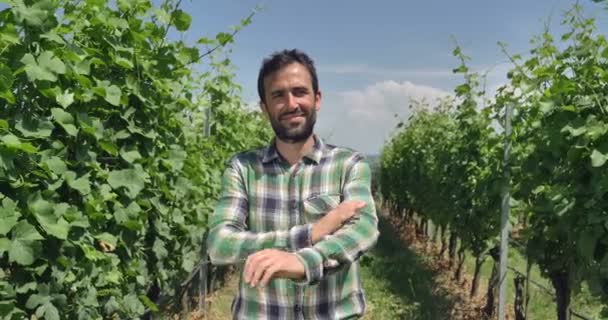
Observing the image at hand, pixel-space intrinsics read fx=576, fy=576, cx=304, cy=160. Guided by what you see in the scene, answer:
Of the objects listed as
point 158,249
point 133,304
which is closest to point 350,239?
point 133,304

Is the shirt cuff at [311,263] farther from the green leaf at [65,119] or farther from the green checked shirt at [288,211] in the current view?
the green leaf at [65,119]

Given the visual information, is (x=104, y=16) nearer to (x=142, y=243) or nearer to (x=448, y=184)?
(x=142, y=243)

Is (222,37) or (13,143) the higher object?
(222,37)

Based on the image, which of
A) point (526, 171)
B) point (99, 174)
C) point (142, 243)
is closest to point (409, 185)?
point (526, 171)

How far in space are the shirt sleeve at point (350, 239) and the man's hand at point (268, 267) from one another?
0.19 ft

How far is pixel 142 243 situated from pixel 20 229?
5.74 ft

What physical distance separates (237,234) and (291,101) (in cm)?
47

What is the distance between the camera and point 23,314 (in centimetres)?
265

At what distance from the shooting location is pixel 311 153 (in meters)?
2.04

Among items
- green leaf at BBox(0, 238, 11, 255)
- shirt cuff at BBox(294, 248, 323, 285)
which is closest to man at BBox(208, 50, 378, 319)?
shirt cuff at BBox(294, 248, 323, 285)

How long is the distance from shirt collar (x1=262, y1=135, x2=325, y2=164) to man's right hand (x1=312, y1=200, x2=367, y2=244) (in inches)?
12.8

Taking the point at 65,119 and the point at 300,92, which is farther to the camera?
the point at 65,119

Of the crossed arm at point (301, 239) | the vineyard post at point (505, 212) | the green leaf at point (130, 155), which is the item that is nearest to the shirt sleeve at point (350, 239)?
the crossed arm at point (301, 239)

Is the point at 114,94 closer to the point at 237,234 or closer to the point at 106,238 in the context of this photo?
Result: the point at 106,238
